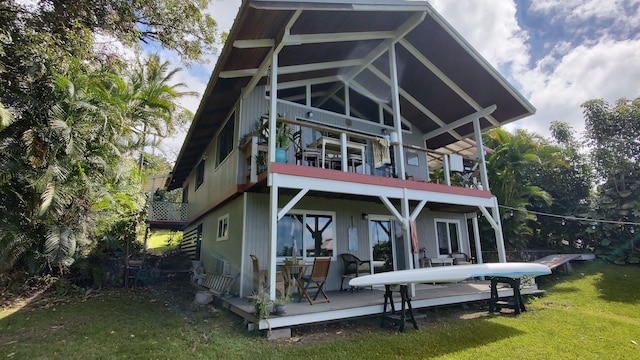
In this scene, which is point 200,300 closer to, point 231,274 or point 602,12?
point 231,274

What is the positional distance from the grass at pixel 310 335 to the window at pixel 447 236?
3.17m

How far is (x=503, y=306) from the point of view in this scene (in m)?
7.01

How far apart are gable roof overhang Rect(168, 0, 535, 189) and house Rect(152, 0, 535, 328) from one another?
0.11 ft

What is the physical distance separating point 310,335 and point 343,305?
0.83 meters

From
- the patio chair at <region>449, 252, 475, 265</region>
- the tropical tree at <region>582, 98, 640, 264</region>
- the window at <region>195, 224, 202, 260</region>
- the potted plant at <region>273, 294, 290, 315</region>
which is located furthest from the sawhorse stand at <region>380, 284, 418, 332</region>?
the tropical tree at <region>582, 98, 640, 264</region>

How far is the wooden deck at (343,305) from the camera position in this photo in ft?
16.5

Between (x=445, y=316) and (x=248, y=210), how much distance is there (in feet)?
15.4

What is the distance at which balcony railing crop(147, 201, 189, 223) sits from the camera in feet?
44.5

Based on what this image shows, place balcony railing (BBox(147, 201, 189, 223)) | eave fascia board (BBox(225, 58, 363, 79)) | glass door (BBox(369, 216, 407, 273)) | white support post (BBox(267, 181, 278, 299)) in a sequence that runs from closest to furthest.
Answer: white support post (BBox(267, 181, 278, 299)), eave fascia board (BBox(225, 58, 363, 79)), glass door (BBox(369, 216, 407, 273)), balcony railing (BBox(147, 201, 189, 223))

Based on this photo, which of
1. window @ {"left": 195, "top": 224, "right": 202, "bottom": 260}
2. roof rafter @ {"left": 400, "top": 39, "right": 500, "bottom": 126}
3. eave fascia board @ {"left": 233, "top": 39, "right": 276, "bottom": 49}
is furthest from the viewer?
window @ {"left": 195, "top": 224, "right": 202, "bottom": 260}

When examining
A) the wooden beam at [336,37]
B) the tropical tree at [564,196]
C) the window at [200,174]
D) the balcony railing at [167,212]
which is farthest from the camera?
the tropical tree at [564,196]

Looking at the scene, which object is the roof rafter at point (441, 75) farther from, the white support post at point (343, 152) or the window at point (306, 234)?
the window at point (306, 234)

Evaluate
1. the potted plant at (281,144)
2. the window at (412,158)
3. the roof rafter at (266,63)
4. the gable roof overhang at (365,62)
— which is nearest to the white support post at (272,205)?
the roof rafter at (266,63)

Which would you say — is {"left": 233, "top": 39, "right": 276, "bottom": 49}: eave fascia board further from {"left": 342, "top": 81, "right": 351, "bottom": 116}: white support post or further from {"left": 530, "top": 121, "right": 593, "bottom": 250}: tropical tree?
{"left": 530, "top": 121, "right": 593, "bottom": 250}: tropical tree
